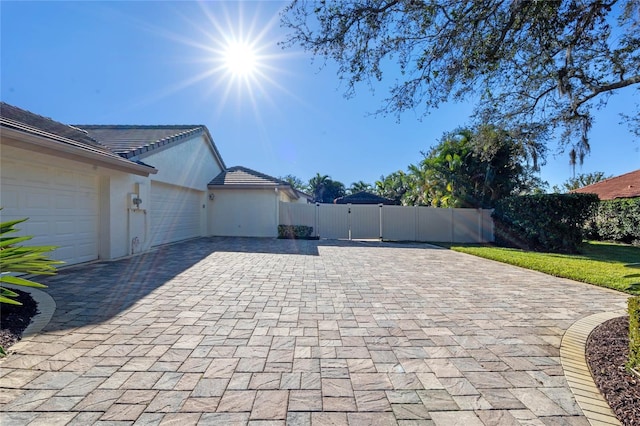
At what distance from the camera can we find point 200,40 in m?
7.63

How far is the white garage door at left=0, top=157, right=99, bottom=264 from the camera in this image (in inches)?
229

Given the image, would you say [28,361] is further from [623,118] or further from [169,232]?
[623,118]

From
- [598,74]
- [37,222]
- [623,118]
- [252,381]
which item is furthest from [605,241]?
[37,222]

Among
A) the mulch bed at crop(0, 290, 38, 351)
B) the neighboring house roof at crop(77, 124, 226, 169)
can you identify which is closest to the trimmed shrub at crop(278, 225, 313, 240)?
the neighboring house roof at crop(77, 124, 226, 169)

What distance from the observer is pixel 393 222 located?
16.5m

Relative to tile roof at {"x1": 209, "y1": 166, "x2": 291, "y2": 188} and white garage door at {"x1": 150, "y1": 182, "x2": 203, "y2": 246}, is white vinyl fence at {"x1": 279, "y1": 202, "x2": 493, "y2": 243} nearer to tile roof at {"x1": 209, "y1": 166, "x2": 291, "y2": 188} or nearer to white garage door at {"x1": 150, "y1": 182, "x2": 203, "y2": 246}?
tile roof at {"x1": 209, "y1": 166, "x2": 291, "y2": 188}

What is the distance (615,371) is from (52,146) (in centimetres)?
908

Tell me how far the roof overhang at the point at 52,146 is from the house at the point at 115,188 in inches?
0.7

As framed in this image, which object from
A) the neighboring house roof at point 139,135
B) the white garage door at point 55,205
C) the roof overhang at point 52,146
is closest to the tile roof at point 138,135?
the neighboring house roof at point 139,135

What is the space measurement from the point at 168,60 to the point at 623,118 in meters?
14.3

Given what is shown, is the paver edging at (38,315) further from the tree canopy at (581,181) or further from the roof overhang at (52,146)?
the tree canopy at (581,181)

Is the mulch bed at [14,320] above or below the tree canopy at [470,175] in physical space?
below

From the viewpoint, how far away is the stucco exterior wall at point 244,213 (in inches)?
620

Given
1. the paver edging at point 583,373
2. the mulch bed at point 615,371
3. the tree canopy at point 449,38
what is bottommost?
the paver edging at point 583,373
